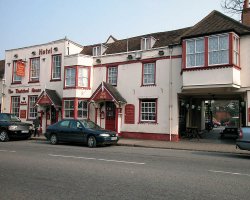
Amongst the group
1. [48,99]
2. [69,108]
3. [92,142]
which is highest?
[48,99]

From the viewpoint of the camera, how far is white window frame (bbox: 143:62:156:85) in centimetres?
2139

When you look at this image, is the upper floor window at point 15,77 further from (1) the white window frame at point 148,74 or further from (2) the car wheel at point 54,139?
(1) the white window frame at point 148,74

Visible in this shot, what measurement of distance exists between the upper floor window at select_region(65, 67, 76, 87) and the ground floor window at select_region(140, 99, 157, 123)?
5995 millimetres

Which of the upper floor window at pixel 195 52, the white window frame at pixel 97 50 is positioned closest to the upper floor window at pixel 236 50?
the upper floor window at pixel 195 52

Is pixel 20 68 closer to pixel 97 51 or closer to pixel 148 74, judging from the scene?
pixel 97 51

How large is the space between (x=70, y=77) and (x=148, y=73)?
667 centimetres

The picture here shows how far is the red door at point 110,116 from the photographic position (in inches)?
898

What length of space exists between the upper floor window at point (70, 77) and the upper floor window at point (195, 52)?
9557mm

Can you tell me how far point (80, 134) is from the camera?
1678cm

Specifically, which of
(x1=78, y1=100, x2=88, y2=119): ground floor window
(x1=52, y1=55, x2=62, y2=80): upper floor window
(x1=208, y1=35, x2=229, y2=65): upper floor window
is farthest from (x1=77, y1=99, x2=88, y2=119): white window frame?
(x1=208, y1=35, x2=229, y2=65): upper floor window

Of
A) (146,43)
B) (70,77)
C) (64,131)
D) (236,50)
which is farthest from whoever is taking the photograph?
(70,77)

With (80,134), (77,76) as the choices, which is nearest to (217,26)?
(80,134)

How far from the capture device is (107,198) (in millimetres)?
5906

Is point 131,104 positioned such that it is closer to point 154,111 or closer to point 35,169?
point 154,111
